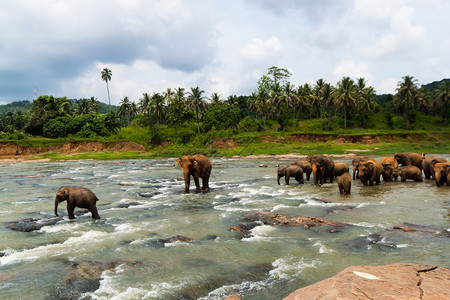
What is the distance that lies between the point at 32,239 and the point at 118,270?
464cm

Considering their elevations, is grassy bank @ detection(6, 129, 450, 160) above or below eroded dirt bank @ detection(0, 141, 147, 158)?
below

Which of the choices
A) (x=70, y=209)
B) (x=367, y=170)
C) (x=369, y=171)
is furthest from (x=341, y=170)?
(x=70, y=209)

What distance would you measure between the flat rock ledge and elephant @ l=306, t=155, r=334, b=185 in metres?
15.8

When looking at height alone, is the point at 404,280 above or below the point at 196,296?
above

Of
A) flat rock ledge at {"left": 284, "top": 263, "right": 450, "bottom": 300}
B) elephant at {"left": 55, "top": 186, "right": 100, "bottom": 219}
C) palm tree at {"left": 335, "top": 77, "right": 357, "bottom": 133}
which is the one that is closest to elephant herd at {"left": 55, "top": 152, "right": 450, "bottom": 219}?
elephant at {"left": 55, "top": 186, "right": 100, "bottom": 219}

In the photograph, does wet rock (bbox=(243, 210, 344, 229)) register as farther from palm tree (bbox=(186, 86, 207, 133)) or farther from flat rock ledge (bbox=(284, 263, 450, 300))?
palm tree (bbox=(186, 86, 207, 133))

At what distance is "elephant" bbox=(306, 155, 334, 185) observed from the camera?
2105 centimetres

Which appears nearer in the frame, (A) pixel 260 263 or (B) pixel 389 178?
(A) pixel 260 263

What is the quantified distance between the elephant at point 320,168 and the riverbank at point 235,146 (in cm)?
3584

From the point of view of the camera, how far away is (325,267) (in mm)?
7496

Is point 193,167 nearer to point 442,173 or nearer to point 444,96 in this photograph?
point 442,173

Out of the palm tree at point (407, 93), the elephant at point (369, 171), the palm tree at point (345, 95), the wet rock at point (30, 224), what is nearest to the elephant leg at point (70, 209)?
the wet rock at point (30, 224)

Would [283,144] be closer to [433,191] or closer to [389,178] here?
[389,178]

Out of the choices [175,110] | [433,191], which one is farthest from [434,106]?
[433,191]
